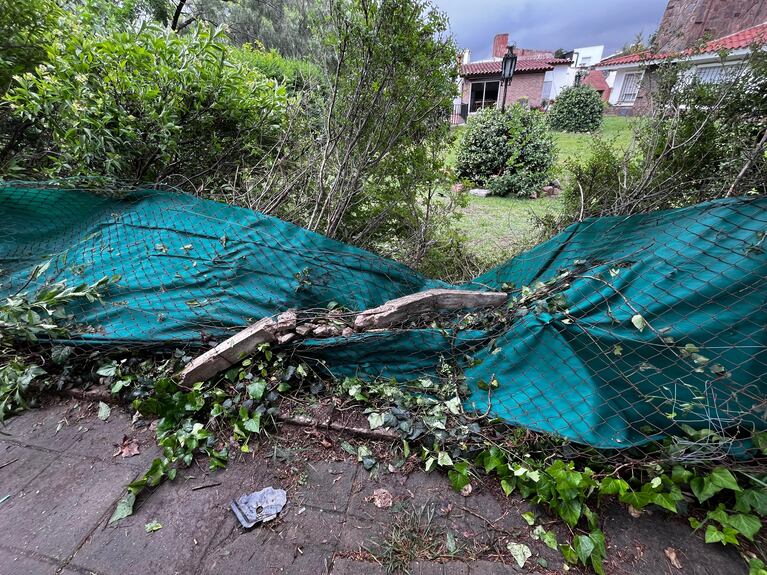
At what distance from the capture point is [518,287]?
7.88ft

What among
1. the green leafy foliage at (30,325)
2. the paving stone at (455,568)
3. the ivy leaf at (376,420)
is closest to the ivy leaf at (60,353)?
the green leafy foliage at (30,325)

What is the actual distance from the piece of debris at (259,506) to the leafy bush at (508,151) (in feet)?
23.8

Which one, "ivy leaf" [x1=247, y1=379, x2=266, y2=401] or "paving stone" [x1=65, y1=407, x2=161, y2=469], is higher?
"ivy leaf" [x1=247, y1=379, x2=266, y2=401]

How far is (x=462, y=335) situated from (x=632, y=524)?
113 centimetres

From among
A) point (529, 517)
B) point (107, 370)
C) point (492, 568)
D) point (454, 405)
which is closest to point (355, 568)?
point (492, 568)

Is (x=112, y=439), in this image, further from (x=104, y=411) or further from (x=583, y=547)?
(x=583, y=547)

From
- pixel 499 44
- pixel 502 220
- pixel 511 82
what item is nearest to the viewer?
pixel 502 220

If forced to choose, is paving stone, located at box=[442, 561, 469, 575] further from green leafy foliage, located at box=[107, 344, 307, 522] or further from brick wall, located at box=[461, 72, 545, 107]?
brick wall, located at box=[461, 72, 545, 107]

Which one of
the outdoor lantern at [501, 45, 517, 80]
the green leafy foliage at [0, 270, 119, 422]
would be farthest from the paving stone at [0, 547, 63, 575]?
the outdoor lantern at [501, 45, 517, 80]

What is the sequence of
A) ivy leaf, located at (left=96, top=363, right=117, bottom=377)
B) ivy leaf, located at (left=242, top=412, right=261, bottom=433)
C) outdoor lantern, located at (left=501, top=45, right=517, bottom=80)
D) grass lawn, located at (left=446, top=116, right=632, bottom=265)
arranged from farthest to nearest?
1. outdoor lantern, located at (left=501, top=45, right=517, bottom=80)
2. grass lawn, located at (left=446, top=116, right=632, bottom=265)
3. ivy leaf, located at (left=96, top=363, right=117, bottom=377)
4. ivy leaf, located at (left=242, top=412, right=261, bottom=433)

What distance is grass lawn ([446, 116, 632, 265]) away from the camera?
4.32m

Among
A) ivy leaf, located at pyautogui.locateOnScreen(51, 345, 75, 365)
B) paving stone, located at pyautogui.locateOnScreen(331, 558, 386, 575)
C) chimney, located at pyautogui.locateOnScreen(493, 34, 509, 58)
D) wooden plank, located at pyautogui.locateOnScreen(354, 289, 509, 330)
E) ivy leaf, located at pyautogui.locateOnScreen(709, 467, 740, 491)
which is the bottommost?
paving stone, located at pyautogui.locateOnScreen(331, 558, 386, 575)

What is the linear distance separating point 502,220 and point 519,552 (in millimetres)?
5396

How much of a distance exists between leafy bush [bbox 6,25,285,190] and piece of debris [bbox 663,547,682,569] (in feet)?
12.7
